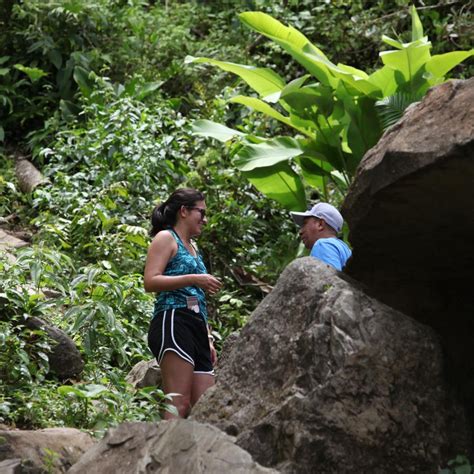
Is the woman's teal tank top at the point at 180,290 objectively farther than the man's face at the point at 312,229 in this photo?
No

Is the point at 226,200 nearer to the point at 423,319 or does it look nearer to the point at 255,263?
the point at 255,263

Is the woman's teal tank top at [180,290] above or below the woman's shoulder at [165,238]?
below

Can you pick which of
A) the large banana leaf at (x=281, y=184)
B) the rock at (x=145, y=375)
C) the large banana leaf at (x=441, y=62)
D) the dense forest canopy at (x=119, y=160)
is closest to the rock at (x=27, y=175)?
the dense forest canopy at (x=119, y=160)

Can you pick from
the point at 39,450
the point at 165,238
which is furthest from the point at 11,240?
the point at 39,450

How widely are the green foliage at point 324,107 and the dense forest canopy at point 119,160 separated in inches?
18.4

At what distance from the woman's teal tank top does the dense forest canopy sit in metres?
0.49

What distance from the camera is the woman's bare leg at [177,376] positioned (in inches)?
231

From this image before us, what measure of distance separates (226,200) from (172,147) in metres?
0.99

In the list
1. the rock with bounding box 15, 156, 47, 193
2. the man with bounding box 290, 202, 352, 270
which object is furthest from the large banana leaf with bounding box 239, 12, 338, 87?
the man with bounding box 290, 202, 352, 270

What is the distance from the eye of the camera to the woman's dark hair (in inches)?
242

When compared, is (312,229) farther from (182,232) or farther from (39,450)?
(39,450)

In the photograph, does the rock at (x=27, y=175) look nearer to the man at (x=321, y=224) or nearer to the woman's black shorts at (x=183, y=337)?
the man at (x=321, y=224)

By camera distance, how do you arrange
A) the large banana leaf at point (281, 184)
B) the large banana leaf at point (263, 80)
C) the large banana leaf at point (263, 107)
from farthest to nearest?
1. the large banana leaf at point (263, 80)
2. the large banana leaf at point (263, 107)
3. the large banana leaf at point (281, 184)

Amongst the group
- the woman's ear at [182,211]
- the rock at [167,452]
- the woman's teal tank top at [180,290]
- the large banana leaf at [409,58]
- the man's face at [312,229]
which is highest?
the rock at [167,452]
